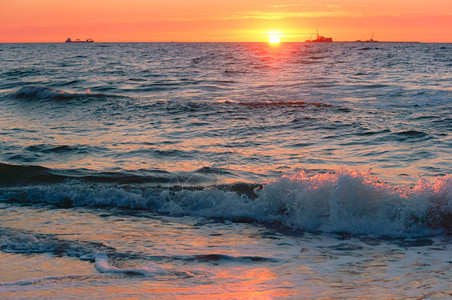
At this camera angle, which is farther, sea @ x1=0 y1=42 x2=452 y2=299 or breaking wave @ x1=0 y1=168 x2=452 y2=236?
breaking wave @ x1=0 y1=168 x2=452 y2=236

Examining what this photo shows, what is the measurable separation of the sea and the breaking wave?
24 mm

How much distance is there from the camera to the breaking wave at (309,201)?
6.38m

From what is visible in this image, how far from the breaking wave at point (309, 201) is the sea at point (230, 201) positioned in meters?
0.02

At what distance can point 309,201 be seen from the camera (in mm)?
6820

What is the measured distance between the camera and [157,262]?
4902mm

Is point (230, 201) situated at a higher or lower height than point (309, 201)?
lower

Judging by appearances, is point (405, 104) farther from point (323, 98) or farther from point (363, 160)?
point (363, 160)

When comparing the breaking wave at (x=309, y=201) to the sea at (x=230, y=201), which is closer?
the sea at (x=230, y=201)

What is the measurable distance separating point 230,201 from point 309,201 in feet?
4.02

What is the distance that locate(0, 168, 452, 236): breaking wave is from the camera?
638cm

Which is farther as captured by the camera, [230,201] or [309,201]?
[230,201]

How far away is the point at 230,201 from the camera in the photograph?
7.34m

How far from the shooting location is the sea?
444cm

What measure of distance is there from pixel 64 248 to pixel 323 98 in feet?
44.4
